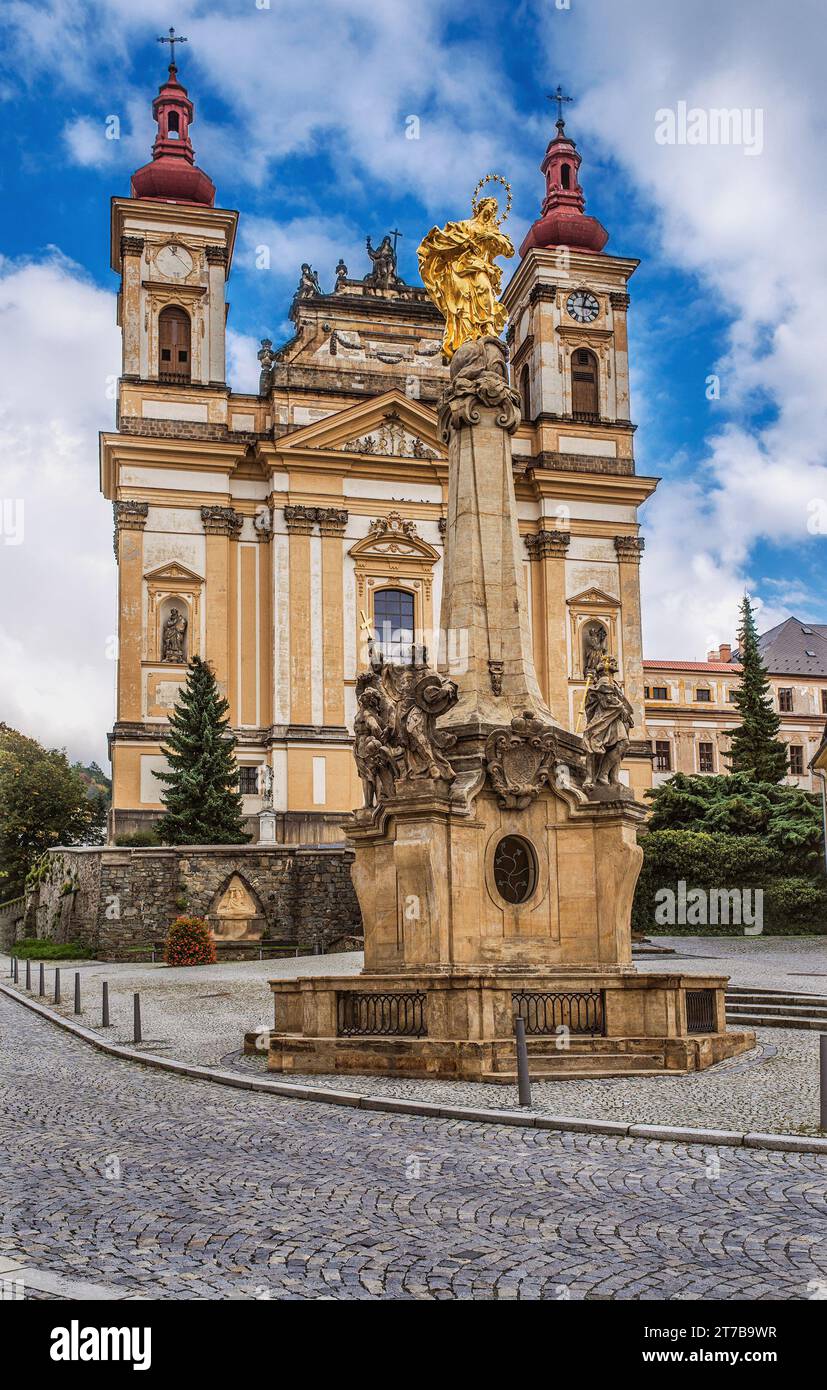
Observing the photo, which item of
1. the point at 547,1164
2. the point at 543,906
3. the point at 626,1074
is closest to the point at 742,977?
the point at 543,906

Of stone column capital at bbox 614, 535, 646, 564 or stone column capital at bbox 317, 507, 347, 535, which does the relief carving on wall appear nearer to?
stone column capital at bbox 317, 507, 347, 535

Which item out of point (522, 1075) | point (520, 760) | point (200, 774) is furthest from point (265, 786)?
point (522, 1075)

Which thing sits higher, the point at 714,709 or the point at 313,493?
the point at 313,493

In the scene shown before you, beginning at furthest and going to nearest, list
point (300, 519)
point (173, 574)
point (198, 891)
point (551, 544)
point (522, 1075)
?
point (551, 544) < point (300, 519) < point (173, 574) < point (198, 891) < point (522, 1075)

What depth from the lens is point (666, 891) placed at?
3931 centimetres

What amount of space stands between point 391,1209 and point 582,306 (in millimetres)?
55414

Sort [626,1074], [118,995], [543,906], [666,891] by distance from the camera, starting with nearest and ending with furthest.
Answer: [626,1074]
[543,906]
[118,995]
[666,891]

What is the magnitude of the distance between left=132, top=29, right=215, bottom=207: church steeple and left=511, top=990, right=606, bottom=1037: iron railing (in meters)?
49.2

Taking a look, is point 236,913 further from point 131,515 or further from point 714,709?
point 714,709

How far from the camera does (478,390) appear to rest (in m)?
18.3

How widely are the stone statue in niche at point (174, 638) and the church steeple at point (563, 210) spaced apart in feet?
76.2

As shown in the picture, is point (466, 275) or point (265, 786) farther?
point (265, 786)
